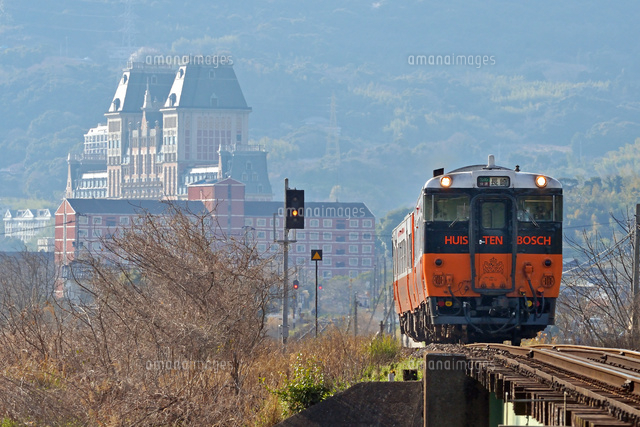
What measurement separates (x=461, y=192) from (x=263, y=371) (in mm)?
5367

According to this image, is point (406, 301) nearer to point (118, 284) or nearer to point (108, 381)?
point (118, 284)

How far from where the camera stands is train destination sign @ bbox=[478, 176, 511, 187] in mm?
24219

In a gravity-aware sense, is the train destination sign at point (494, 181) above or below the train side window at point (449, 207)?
above

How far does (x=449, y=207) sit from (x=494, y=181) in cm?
107

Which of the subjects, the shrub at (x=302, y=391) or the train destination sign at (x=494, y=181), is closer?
the shrub at (x=302, y=391)

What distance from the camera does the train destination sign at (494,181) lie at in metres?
24.2

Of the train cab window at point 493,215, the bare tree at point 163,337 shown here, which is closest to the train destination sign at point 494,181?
the train cab window at point 493,215

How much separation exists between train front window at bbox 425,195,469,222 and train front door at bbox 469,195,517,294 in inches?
8.8

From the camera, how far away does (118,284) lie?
22.8 metres

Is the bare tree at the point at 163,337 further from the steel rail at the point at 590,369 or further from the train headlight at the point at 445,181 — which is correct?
the steel rail at the point at 590,369

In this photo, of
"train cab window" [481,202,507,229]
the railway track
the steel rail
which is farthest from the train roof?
the railway track

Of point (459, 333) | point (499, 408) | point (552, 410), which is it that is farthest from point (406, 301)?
point (552, 410)

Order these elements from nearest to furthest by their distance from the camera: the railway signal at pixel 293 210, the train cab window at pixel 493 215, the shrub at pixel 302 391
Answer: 1. the shrub at pixel 302 391
2. the train cab window at pixel 493 215
3. the railway signal at pixel 293 210

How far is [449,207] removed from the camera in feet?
79.4
